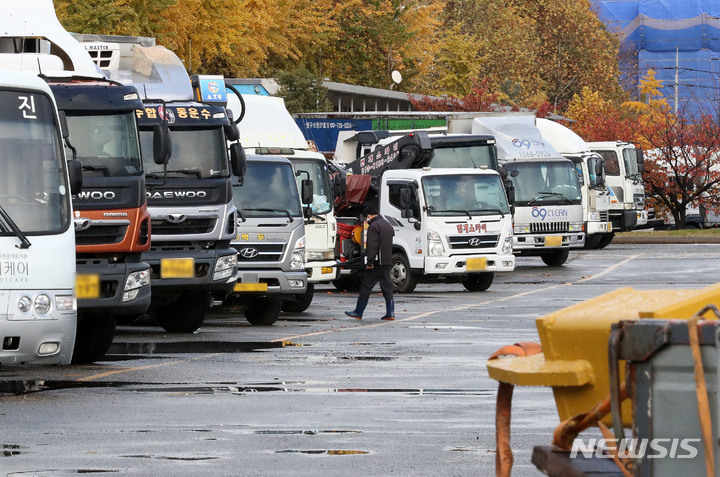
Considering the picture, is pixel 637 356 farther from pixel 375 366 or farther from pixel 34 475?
pixel 375 366

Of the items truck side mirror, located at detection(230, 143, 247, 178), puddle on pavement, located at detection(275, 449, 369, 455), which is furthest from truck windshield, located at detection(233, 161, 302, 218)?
puddle on pavement, located at detection(275, 449, 369, 455)

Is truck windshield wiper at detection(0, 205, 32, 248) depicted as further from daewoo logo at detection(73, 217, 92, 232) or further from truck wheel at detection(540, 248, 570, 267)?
truck wheel at detection(540, 248, 570, 267)

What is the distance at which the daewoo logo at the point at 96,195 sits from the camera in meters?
15.3

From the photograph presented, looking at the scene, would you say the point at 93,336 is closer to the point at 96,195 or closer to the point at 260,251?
the point at 96,195

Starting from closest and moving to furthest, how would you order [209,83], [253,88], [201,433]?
1. [201,433]
2. [209,83]
3. [253,88]

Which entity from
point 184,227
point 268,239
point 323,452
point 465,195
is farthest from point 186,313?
point 323,452

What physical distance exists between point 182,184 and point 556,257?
1852 centimetres

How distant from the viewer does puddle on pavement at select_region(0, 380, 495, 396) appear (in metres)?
12.2

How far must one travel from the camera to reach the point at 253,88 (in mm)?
26797

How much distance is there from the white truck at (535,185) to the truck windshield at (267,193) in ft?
40.2

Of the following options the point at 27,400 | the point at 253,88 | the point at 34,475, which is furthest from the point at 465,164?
the point at 34,475

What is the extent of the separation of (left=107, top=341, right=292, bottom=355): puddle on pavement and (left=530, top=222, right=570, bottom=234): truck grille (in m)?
17.3

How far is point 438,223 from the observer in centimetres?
2684

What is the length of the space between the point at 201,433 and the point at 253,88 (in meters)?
17.4
